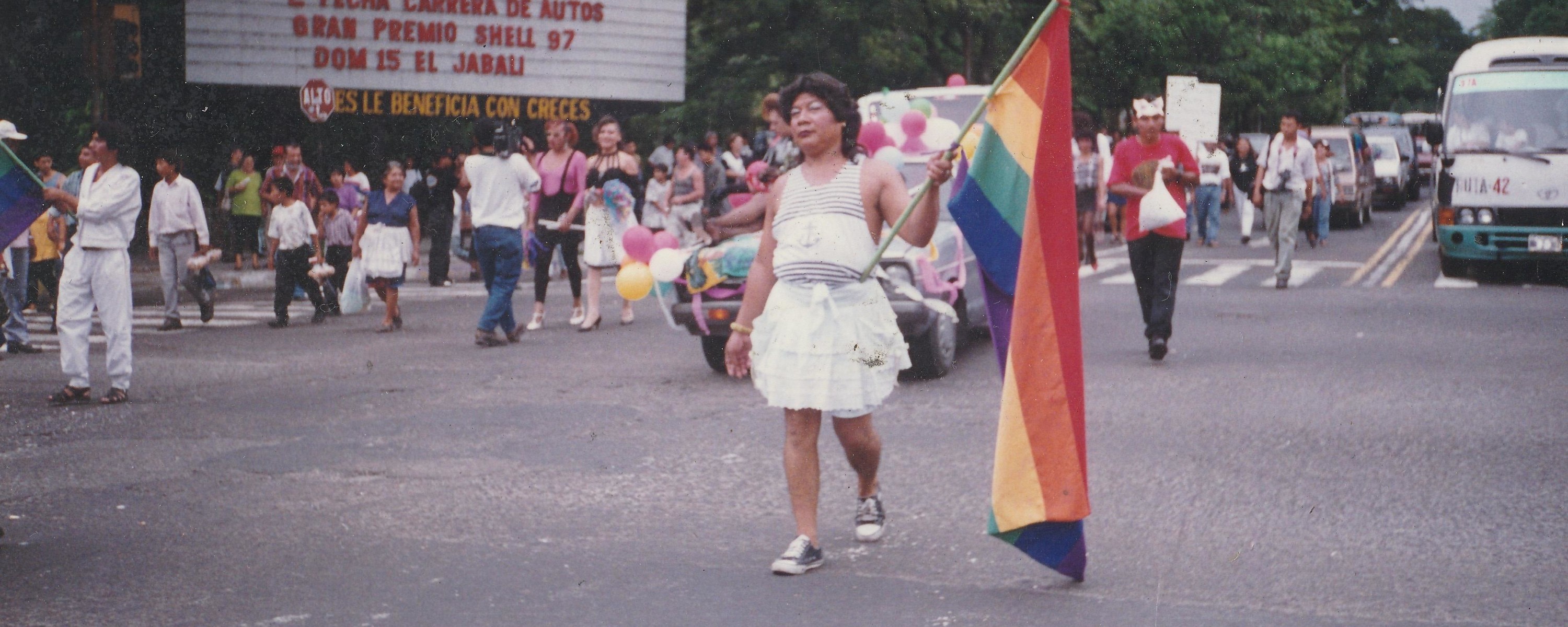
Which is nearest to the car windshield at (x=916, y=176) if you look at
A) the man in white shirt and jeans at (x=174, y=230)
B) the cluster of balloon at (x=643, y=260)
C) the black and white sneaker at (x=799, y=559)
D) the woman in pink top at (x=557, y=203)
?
the woman in pink top at (x=557, y=203)

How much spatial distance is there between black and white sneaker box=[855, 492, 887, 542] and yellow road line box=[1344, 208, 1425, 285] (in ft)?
42.5

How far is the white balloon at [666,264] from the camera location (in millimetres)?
7199

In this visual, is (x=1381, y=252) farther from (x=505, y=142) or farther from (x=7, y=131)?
(x=7, y=131)

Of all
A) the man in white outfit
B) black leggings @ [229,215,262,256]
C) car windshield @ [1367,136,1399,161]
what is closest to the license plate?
the man in white outfit

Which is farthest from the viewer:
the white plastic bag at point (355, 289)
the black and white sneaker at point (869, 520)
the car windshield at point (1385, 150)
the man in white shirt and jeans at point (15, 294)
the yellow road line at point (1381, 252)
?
the car windshield at point (1385, 150)

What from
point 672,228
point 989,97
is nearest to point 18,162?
point 989,97

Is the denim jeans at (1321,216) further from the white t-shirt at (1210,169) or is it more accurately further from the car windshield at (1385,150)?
the car windshield at (1385,150)

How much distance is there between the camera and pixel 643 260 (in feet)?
24.5

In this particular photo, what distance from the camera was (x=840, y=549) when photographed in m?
5.85

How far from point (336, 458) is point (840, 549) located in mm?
3006

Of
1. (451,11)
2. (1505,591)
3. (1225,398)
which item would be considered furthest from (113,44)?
(1505,591)

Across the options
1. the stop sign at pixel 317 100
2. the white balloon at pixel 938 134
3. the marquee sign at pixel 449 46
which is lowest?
the white balloon at pixel 938 134

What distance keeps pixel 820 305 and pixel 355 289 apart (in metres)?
10.6

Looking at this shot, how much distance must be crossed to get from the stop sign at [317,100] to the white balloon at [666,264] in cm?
1620
